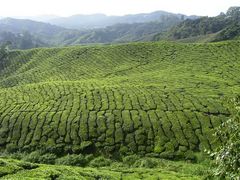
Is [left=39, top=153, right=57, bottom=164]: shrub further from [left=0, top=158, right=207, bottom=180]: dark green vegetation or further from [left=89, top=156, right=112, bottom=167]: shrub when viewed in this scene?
[left=0, top=158, right=207, bottom=180]: dark green vegetation

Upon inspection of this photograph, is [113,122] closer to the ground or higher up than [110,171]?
higher up

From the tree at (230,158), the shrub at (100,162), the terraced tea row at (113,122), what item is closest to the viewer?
the tree at (230,158)

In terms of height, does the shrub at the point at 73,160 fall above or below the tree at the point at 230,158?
below

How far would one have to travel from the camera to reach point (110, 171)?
3294cm

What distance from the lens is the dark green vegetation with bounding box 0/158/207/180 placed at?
23.9 m

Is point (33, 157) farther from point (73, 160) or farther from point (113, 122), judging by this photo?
point (113, 122)

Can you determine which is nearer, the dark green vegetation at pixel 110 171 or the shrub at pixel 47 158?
the dark green vegetation at pixel 110 171

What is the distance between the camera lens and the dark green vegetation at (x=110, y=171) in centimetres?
2391

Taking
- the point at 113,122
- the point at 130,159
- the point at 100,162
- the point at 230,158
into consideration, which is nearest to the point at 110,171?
the point at 100,162

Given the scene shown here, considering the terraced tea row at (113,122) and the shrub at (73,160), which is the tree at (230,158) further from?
the shrub at (73,160)

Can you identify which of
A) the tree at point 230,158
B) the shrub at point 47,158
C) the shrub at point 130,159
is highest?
the tree at point 230,158

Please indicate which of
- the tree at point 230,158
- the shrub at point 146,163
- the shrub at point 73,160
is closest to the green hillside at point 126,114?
the shrub at point 73,160

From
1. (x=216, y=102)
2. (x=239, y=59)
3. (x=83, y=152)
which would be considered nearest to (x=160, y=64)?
(x=239, y=59)

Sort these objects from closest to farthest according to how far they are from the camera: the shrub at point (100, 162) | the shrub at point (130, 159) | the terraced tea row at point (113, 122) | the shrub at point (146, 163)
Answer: the shrub at point (146, 163)
the shrub at point (100, 162)
the shrub at point (130, 159)
the terraced tea row at point (113, 122)
